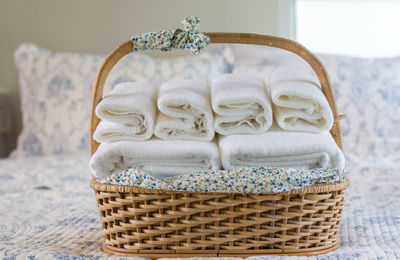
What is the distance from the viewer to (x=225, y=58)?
88.6 inches

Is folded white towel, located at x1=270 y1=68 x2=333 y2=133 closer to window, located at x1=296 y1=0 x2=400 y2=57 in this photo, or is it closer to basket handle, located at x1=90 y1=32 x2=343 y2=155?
basket handle, located at x1=90 y1=32 x2=343 y2=155

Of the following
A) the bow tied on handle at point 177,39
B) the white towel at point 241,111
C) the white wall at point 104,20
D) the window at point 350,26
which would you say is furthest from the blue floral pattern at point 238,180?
the window at point 350,26

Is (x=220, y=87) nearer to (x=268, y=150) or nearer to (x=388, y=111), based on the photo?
(x=268, y=150)

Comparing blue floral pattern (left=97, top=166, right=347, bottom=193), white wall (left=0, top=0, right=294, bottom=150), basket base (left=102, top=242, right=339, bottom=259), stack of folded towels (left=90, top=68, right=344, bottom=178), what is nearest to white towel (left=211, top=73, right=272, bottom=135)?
stack of folded towels (left=90, top=68, right=344, bottom=178)

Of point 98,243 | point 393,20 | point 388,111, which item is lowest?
point 98,243

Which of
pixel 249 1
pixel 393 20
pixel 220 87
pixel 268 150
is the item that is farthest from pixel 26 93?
pixel 393 20

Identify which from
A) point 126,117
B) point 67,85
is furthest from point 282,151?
point 67,85

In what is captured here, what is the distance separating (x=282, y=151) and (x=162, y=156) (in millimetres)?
241

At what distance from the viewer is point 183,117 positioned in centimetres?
95

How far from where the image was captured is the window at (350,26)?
2.51 meters

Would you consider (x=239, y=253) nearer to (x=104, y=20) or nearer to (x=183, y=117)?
(x=183, y=117)

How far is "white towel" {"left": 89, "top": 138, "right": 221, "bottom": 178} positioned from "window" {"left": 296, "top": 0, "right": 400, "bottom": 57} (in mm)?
1829

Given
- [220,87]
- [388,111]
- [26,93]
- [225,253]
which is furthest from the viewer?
[26,93]

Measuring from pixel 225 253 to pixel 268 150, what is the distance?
0.22 m
